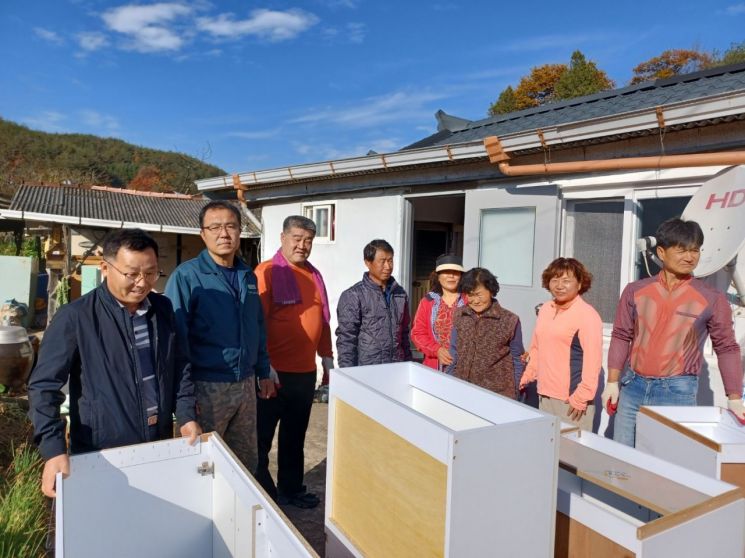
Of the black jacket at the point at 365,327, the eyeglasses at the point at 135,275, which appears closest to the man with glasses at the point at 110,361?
the eyeglasses at the point at 135,275

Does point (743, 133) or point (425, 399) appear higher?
point (743, 133)

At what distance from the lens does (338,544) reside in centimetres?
181

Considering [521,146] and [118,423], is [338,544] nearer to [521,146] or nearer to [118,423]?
[118,423]

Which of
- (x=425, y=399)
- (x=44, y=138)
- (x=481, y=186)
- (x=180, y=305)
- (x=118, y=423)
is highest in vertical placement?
(x=44, y=138)

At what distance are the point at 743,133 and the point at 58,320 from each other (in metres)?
3.72

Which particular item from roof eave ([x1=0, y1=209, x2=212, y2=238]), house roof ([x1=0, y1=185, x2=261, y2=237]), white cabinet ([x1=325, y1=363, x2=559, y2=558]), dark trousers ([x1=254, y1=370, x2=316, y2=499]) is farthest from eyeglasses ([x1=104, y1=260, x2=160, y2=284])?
roof eave ([x1=0, y1=209, x2=212, y2=238])

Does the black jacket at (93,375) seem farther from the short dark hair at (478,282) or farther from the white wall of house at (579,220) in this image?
the white wall of house at (579,220)

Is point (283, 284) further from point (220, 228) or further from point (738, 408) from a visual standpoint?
point (738, 408)

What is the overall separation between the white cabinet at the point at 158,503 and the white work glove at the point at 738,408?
84.2 inches

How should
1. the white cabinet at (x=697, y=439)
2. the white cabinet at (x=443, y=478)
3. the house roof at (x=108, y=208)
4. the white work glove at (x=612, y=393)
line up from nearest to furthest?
the white cabinet at (x=443, y=478)
the white cabinet at (x=697, y=439)
the white work glove at (x=612, y=393)
the house roof at (x=108, y=208)

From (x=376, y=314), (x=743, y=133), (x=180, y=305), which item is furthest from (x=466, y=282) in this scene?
(x=743, y=133)

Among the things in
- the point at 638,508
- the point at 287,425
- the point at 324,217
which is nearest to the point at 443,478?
the point at 638,508

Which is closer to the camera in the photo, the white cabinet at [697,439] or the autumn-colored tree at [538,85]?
the white cabinet at [697,439]

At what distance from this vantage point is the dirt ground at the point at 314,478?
3.25 metres
